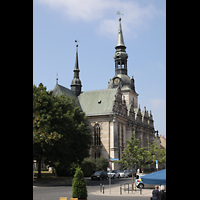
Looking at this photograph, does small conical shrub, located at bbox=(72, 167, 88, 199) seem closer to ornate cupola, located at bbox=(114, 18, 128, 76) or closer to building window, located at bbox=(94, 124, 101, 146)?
building window, located at bbox=(94, 124, 101, 146)

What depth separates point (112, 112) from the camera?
7731 cm

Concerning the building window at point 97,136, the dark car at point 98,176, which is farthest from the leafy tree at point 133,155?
the building window at point 97,136

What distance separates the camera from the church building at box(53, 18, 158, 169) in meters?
76.7

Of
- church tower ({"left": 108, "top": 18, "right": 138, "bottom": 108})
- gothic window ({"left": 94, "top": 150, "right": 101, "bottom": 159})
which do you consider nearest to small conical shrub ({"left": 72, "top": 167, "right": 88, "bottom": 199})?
gothic window ({"left": 94, "top": 150, "right": 101, "bottom": 159})

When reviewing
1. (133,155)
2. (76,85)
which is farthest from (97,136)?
(133,155)

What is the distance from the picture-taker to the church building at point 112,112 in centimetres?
7668

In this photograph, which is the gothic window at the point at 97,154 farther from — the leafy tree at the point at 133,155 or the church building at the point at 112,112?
the leafy tree at the point at 133,155
